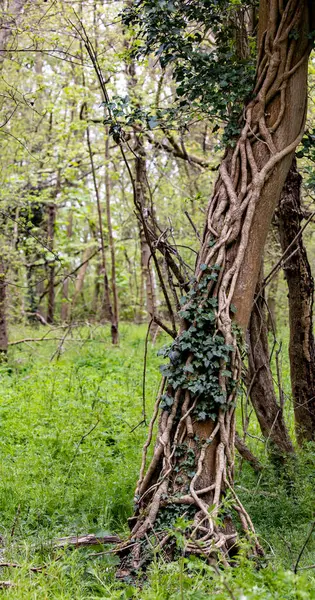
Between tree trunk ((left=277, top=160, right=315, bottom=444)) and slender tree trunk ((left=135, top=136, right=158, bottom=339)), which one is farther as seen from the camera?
tree trunk ((left=277, top=160, right=315, bottom=444))

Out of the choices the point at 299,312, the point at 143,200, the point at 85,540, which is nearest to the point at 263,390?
Result: the point at 299,312

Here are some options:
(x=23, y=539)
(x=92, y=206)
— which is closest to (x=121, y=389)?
(x=23, y=539)

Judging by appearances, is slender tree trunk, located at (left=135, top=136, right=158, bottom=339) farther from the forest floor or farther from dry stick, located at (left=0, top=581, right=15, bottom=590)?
dry stick, located at (left=0, top=581, right=15, bottom=590)

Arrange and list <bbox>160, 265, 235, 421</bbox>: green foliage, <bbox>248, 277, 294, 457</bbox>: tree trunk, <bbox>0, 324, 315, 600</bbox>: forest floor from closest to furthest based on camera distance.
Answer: <bbox>0, 324, 315, 600</bbox>: forest floor
<bbox>160, 265, 235, 421</bbox>: green foliage
<bbox>248, 277, 294, 457</bbox>: tree trunk

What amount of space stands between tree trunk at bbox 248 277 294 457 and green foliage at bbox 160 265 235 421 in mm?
1618

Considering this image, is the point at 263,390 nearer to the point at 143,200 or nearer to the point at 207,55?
the point at 143,200

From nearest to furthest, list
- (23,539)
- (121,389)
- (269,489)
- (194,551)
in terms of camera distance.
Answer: (194,551) → (23,539) → (269,489) → (121,389)

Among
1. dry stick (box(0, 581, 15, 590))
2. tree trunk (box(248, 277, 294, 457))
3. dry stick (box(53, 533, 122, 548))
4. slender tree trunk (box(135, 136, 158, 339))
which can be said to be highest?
slender tree trunk (box(135, 136, 158, 339))

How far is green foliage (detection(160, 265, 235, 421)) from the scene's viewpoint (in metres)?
4.23

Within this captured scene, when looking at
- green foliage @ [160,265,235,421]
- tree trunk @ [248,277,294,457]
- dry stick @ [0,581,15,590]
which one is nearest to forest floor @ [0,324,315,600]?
dry stick @ [0,581,15,590]

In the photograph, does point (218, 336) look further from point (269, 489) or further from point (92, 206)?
point (92, 206)

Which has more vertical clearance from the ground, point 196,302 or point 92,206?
point 92,206

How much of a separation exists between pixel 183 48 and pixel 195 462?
3393mm

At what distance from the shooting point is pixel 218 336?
4336mm
